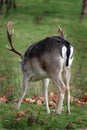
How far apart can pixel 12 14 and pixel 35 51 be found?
70.8ft

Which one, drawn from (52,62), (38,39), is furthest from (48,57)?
(38,39)

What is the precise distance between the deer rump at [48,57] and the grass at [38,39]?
758 mm

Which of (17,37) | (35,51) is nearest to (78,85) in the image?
(35,51)

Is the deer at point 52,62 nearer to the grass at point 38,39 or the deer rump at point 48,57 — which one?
the deer rump at point 48,57

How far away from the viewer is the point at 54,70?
1009 cm

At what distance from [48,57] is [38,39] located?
15728 mm

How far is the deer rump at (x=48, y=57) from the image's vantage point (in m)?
10.1

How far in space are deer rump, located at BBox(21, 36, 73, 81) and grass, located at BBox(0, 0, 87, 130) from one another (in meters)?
0.76

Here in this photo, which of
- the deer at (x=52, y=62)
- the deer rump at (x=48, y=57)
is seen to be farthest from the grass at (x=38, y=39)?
Result: the deer rump at (x=48, y=57)

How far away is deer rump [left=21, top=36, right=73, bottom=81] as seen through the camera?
10078 mm

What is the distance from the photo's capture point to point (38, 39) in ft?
84.7

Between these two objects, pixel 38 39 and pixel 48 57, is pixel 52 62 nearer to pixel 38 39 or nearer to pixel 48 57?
pixel 48 57

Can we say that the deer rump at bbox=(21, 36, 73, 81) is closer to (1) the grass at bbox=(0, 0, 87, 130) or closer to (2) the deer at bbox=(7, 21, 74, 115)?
(2) the deer at bbox=(7, 21, 74, 115)

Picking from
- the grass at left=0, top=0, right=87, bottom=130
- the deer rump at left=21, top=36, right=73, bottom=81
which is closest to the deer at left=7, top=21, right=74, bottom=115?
the deer rump at left=21, top=36, right=73, bottom=81
